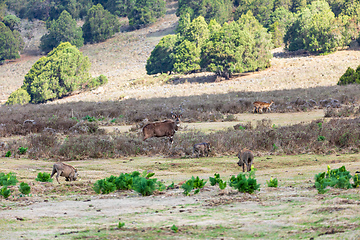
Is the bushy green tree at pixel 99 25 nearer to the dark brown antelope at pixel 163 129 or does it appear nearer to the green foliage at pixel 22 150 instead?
the dark brown antelope at pixel 163 129

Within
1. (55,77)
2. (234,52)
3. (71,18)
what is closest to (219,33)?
(234,52)

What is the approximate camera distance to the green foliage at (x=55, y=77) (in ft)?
232

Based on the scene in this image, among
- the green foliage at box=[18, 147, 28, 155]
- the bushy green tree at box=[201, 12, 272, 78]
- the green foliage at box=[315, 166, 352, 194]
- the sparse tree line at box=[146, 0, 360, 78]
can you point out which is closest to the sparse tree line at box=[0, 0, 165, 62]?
the sparse tree line at box=[146, 0, 360, 78]

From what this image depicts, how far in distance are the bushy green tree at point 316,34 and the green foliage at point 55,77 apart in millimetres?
38491

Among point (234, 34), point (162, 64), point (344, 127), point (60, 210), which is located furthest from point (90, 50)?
point (60, 210)

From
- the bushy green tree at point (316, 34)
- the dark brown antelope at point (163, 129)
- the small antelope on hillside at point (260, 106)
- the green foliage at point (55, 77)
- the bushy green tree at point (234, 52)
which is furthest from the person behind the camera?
the bushy green tree at point (316, 34)

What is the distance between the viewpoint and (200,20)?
7706cm

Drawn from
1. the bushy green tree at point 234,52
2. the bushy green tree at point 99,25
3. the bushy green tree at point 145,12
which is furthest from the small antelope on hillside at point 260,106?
the bushy green tree at point 145,12

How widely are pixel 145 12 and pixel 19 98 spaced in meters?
59.9

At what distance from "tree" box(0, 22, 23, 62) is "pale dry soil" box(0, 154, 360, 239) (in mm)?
100621

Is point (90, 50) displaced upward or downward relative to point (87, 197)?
upward

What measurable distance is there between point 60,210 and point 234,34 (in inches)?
2411

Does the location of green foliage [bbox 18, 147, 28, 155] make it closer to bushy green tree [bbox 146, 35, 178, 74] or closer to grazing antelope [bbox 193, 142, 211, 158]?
grazing antelope [bbox 193, 142, 211, 158]

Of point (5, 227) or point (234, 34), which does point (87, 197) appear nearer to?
point (5, 227)
